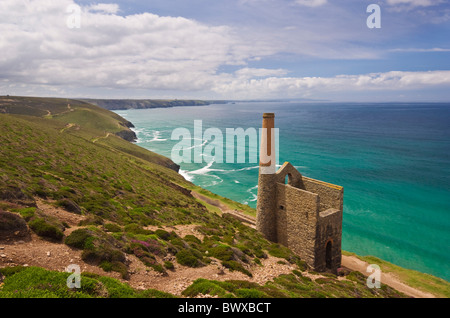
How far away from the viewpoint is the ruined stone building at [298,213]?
23922 mm

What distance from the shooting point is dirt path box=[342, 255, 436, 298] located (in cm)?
2812

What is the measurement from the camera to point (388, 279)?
30.8m

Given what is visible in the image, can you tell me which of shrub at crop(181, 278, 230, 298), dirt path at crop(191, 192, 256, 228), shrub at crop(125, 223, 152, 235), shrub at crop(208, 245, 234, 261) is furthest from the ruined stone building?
shrub at crop(181, 278, 230, 298)

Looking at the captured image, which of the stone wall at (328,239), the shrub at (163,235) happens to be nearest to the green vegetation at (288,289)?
the stone wall at (328,239)

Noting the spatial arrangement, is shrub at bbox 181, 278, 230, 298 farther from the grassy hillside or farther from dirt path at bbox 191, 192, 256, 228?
dirt path at bbox 191, 192, 256, 228

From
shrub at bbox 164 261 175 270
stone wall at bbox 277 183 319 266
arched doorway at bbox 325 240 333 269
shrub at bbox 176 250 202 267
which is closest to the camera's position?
shrub at bbox 164 261 175 270

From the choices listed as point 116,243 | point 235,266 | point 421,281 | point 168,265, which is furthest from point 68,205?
point 421,281

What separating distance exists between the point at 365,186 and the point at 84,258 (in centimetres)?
7328

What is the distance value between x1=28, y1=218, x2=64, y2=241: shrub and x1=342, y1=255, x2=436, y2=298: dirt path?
102ft

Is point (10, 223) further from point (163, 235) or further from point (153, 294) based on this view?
point (163, 235)

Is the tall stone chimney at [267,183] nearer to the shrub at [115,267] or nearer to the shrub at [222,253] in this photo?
the shrub at [222,253]
